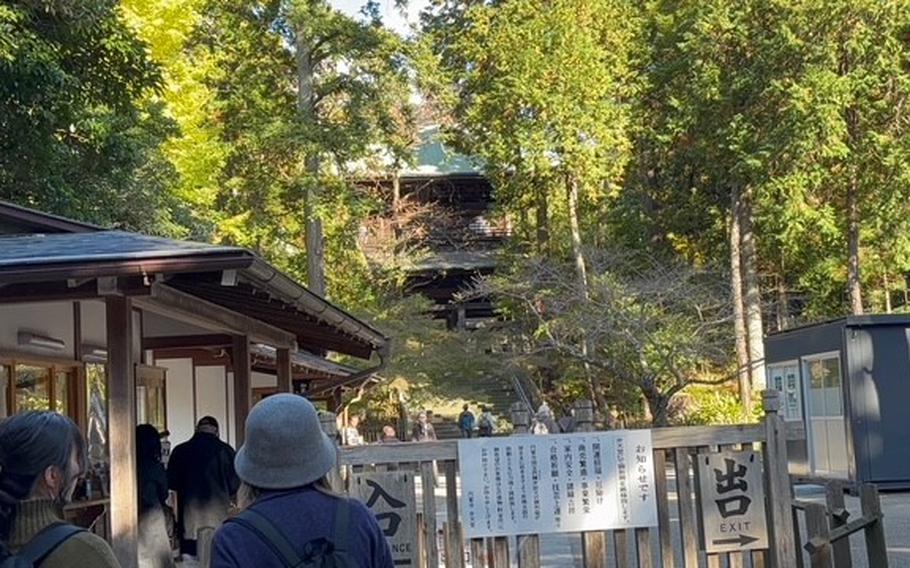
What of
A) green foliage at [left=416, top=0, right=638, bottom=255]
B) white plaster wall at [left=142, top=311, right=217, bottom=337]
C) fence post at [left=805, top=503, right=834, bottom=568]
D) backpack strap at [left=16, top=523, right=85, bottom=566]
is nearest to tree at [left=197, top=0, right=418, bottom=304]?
green foliage at [left=416, top=0, right=638, bottom=255]

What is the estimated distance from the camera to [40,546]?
2.21 meters

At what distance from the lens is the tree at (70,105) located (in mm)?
12250

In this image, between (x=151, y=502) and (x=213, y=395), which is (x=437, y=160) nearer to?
(x=213, y=395)

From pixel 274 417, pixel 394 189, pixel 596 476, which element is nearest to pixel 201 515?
pixel 596 476

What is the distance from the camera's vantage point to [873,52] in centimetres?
2581

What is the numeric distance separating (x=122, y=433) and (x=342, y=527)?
13.4ft

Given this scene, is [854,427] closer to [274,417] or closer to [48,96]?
[48,96]

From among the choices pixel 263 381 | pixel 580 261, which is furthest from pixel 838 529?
pixel 580 261

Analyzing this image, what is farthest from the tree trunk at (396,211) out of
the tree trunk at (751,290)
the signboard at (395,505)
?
the signboard at (395,505)

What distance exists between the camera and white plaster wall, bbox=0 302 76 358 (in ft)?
26.0

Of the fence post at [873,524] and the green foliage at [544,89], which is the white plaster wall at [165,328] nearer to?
the fence post at [873,524]

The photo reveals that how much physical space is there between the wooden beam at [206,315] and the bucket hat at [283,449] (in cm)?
399

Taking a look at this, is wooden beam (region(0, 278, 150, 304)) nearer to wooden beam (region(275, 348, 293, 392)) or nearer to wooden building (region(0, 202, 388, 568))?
wooden building (region(0, 202, 388, 568))

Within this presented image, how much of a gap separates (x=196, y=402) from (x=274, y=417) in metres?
12.5
